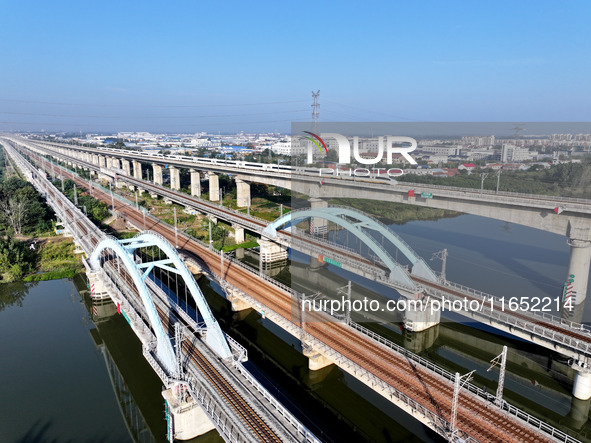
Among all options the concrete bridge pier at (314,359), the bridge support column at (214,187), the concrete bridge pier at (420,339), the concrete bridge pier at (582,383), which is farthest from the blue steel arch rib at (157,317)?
the bridge support column at (214,187)

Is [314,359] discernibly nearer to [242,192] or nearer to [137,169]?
[242,192]

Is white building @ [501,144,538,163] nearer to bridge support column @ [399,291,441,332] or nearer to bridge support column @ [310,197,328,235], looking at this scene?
bridge support column @ [310,197,328,235]

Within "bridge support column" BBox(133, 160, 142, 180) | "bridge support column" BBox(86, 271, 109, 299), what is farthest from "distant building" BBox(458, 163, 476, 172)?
"bridge support column" BBox(133, 160, 142, 180)

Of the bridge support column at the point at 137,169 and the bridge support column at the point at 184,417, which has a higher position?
the bridge support column at the point at 137,169

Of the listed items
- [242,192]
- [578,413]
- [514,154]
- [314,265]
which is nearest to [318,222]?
[314,265]

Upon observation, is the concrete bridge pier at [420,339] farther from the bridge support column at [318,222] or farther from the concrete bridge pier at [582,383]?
the bridge support column at [318,222]
